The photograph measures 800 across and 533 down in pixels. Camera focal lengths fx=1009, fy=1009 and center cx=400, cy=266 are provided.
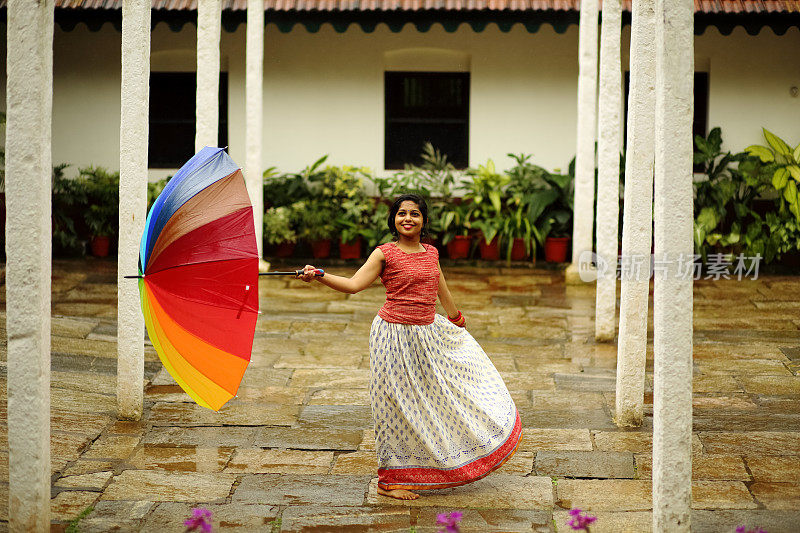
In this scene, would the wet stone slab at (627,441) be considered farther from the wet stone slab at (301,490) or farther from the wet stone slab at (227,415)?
the wet stone slab at (227,415)

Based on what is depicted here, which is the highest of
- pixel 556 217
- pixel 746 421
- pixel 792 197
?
pixel 792 197

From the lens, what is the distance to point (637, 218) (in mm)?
6430

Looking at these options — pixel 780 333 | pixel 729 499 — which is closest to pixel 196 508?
pixel 729 499

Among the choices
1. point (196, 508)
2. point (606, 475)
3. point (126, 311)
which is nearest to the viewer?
point (196, 508)

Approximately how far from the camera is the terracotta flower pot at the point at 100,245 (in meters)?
13.1

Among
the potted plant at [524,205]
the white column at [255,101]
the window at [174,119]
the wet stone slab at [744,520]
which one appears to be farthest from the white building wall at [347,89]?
the wet stone slab at [744,520]

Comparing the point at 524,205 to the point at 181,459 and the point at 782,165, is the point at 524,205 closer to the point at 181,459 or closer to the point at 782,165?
the point at 782,165

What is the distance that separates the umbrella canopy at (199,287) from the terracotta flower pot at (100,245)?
8.35 m

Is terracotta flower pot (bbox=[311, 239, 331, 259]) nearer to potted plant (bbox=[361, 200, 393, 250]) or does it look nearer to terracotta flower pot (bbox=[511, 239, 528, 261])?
potted plant (bbox=[361, 200, 393, 250])

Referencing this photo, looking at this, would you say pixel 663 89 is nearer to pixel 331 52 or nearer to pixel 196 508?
pixel 196 508

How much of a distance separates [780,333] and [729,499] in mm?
4489

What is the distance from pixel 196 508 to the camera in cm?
502

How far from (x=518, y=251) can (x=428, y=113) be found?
2.42 m

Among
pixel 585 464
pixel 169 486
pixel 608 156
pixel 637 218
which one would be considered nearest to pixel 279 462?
pixel 169 486
